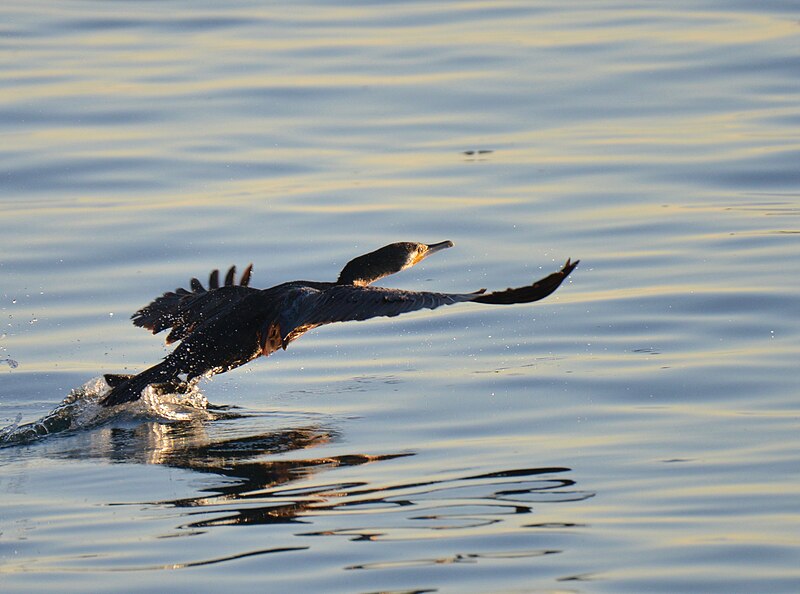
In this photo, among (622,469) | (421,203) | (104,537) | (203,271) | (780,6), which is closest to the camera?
(104,537)

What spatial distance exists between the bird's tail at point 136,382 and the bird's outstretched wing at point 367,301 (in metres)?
0.61

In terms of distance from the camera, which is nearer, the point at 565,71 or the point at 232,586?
the point at 232,586

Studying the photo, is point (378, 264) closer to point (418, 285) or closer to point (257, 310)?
point (257, 310)

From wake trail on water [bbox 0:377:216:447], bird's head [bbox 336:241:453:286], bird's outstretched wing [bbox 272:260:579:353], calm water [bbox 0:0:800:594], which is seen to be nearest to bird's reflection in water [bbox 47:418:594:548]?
calm water [bbox 0:0:800:594]

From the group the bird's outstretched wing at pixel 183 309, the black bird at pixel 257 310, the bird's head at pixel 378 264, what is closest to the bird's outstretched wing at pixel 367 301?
the black bird at pixel 257 310

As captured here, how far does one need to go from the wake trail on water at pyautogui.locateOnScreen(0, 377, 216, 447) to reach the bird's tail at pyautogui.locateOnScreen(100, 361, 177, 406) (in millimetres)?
102

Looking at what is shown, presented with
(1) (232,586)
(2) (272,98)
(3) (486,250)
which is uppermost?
(2) (272,98)

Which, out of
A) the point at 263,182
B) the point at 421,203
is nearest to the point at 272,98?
the point at 263,182

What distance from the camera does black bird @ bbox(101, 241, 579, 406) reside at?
788cm

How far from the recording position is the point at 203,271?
11.9 m

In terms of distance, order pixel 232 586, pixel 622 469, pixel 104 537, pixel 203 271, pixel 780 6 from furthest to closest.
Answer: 1. pixel 780 6
2. pixel 203 271
3. pixel 622 469
4. pixel 104 537
5. pixel 232 586

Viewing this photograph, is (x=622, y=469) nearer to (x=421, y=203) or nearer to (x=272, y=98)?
(x=421, y=203)

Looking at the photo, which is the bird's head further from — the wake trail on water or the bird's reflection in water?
the bird's reflection in water

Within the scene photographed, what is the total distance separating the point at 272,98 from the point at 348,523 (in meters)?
10.3
